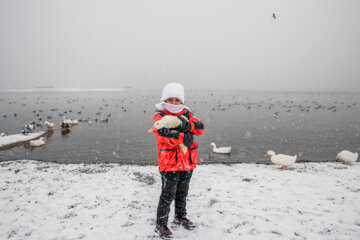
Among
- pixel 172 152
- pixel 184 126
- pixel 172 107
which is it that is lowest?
pixel 172 152

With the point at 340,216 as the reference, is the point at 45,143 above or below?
below

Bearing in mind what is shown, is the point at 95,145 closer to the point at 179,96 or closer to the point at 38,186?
the point at 38,186

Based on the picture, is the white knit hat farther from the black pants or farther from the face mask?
the black pants

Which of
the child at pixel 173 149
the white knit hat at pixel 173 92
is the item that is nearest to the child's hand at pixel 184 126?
the child at pixel 173 149

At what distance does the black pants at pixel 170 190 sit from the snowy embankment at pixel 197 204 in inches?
23.0

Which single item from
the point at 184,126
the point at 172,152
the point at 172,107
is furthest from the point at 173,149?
the point at 172,107

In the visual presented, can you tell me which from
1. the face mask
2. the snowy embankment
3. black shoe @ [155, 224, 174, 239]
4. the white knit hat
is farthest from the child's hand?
the snowy embankment

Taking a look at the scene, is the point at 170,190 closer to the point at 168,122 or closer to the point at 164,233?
the point at 164,233

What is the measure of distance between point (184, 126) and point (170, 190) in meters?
1.39

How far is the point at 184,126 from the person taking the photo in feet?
12.7

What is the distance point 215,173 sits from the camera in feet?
28.6

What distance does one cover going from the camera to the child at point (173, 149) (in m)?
3.87

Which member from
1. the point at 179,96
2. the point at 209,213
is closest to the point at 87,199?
the point at 209,213

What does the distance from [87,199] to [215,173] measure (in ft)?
16.8
